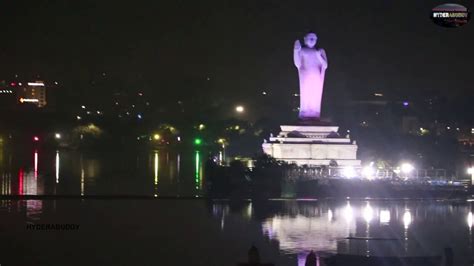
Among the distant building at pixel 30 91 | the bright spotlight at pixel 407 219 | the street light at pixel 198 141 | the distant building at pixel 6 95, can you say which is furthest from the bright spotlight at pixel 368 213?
the distant building at pixel 30 91

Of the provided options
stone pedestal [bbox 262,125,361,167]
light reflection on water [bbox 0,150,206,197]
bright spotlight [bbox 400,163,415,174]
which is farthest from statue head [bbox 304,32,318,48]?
light reflection on water [bbox 0,150,206,197]

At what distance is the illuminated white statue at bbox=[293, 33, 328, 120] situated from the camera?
43.2 metres

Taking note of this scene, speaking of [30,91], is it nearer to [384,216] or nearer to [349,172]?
[349,172]

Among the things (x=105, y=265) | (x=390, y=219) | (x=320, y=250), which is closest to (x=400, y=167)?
(x=390, y=219)

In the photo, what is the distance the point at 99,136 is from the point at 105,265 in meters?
78.7

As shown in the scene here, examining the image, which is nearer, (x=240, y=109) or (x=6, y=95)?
(x=240, y=109)

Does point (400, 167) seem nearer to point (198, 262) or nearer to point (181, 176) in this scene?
point (181, 176)

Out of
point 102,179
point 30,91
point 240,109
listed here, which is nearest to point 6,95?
point 30,91

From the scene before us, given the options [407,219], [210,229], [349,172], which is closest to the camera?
[210,229]

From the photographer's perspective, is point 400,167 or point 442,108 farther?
point 442,108

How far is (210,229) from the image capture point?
24469 mm

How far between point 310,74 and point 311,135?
9.57 feet

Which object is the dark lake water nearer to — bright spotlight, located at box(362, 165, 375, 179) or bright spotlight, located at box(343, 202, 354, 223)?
bright spotlight, located at box(343, 202, 354, 223)

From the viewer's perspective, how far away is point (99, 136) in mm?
97125
